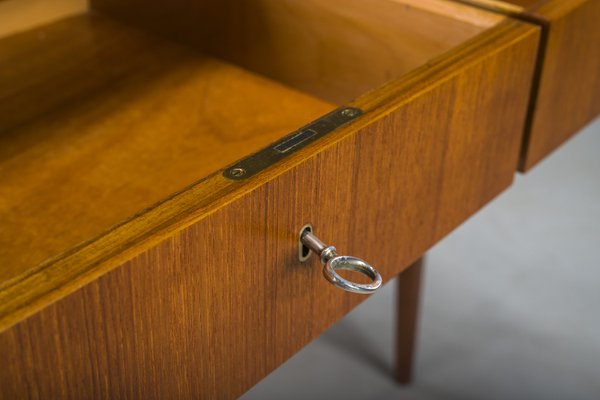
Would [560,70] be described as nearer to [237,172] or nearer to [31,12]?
[237,172]

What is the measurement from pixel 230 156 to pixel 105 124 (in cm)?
11

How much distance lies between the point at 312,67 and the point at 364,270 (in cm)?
30

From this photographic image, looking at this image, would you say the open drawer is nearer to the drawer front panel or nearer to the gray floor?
the drawer front panel

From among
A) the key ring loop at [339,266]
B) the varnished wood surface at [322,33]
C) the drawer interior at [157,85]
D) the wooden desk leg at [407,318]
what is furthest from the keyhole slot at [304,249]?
the wooden desk leg at [407,318]

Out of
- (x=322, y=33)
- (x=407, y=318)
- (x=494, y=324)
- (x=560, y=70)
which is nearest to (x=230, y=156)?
(x=322, y=33)

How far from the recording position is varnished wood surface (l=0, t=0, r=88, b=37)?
757 millimetres

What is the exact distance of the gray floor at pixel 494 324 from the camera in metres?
1.08

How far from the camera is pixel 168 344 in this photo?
0.42 meters

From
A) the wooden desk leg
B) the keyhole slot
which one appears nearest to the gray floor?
the wooden desk leg

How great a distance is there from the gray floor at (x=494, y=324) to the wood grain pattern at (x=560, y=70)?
1.53 feet

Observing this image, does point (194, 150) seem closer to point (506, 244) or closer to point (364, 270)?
point (364, 270)

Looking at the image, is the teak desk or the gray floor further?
the gray floor

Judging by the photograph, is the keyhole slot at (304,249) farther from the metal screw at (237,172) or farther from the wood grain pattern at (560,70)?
the wood grain pattern at (560,70)

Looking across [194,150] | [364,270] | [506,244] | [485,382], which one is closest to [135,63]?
[194,150]
